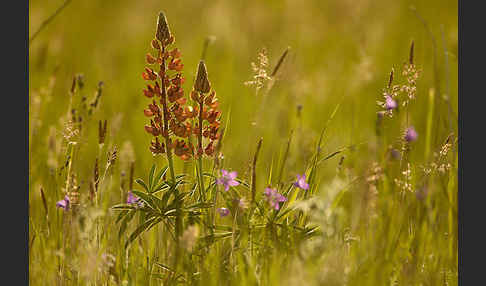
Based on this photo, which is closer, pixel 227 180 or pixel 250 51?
pixel 227 180

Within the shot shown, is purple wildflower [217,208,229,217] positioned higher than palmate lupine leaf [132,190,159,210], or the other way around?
palmate lupine leaf [132,190,159,210]

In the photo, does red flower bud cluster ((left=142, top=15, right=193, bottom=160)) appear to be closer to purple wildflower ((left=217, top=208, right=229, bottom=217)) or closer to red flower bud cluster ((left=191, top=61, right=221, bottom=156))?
red flower bud cluster ((left=191, top=61, right=221, bottom=156))

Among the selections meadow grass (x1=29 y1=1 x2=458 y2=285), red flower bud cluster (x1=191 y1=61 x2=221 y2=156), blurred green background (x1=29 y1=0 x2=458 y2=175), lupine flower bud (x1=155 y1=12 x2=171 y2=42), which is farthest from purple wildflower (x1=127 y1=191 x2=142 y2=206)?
blurred green background (x1=29 y1=0 x2=458 y2=175)

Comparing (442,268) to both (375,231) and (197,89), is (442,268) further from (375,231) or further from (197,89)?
(197,89)

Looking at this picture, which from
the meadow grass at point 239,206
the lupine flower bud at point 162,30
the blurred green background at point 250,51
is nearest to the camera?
the meadow grass at point 239,206

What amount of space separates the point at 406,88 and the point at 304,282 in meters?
1.02

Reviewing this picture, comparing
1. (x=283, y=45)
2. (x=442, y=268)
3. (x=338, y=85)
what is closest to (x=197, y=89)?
(x=442, y=268)

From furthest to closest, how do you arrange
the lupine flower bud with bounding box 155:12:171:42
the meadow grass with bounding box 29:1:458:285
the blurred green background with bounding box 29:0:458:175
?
the blurred green background with bounding box 29:0:458:175, the lupine flower bud with bounding box 155:12:171:42, the meadow grass with bounding box 29:1:458:285

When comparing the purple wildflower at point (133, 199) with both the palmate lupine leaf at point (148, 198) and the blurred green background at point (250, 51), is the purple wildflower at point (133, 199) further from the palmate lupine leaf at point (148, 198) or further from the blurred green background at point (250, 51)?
the blurred green background at point (250, 51)

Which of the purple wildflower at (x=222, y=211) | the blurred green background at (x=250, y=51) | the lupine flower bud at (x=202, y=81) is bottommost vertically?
the purple wildflower at (x=222, y=211)

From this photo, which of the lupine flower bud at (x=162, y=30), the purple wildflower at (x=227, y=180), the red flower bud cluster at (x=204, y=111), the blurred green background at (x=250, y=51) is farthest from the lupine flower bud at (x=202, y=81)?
the blurred green background at (x=250, y=51)

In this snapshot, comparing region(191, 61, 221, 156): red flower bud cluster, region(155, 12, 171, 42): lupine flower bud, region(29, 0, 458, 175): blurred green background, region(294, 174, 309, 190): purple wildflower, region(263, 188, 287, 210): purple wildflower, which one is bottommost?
region(263, 188, 287, 210): purple wildflower

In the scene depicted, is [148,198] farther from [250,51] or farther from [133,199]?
[250,51]

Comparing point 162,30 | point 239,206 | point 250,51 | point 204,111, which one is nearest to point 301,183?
point 239,206
